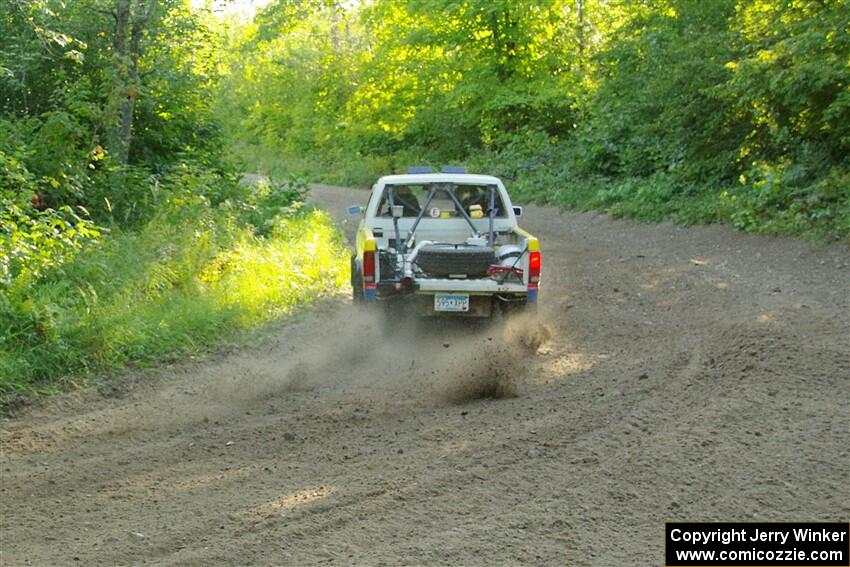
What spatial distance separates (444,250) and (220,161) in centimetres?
942

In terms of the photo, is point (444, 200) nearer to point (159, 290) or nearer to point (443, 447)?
point (159, 290)

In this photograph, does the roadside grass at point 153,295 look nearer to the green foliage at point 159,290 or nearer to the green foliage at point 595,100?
the green foliage at point 159,290

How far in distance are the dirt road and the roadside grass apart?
17.8 inches

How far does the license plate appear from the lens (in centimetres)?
952

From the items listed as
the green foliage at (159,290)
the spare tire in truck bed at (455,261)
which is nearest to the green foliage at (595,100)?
the spare tire in truck bed at (455,261)

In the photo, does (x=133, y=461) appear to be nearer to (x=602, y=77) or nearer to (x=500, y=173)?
(x=602, y=77)

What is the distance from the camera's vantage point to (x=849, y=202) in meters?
14.1

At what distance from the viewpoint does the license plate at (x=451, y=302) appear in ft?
31.2

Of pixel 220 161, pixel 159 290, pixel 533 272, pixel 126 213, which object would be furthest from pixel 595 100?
pixel 159 290

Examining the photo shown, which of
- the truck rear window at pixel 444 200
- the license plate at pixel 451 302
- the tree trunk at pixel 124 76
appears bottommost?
the license plate at pixel 451 302

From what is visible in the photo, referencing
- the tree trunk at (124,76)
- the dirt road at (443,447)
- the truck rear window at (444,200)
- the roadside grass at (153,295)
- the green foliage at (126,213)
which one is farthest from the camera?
the tree trunk at (124,76)

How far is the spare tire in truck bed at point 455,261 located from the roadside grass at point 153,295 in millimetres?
2098

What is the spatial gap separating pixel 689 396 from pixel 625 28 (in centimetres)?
1586

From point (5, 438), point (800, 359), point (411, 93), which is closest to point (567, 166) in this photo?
point (411, 93)
